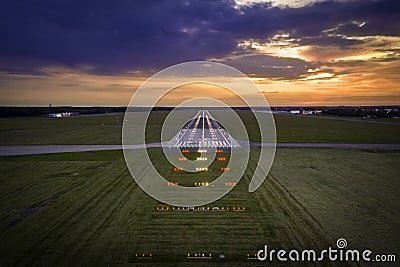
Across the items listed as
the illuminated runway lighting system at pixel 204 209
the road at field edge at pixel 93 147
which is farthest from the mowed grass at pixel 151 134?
the illuminated runway lighting system at pixel 204 209

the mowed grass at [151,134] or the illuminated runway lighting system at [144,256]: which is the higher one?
the mowed grass at [151,134]

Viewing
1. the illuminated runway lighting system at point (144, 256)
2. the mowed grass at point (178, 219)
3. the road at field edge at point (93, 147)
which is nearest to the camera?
the illuminated runway lighting system at point (144, 256)

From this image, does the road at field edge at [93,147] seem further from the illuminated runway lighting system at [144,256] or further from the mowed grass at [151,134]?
the illuminated runway lighting system at [144,256]

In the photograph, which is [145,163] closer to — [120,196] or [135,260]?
[120,196]

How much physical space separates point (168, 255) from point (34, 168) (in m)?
22.3

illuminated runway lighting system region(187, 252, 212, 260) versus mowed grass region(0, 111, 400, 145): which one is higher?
mowed grass region(0, 111, 400, 145)

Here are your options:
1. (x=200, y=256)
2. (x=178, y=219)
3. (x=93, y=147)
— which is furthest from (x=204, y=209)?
(x=93, y=147)

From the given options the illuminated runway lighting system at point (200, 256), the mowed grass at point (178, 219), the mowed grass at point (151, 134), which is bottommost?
the illuminated runway lighting system at point (200, 256)

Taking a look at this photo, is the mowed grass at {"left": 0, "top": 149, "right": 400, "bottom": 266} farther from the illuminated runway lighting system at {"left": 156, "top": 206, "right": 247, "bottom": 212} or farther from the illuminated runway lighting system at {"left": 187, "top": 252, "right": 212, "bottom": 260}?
the illuminated runway lighting system at {"left": 156, "top": 206, "right": 247, "bottom": 212}

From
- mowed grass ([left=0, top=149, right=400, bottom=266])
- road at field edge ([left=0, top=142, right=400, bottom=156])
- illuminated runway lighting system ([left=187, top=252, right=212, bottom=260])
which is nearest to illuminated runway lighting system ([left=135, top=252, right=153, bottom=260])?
mowed grass ([left=0, top=149, right=400, bottom=266])

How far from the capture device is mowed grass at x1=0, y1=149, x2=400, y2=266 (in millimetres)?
12711

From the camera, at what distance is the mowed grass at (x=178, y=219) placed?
12711 mm

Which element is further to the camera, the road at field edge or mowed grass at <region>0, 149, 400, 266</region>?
the road at field edge

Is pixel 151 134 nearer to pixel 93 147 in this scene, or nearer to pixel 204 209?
pixel 93 147
